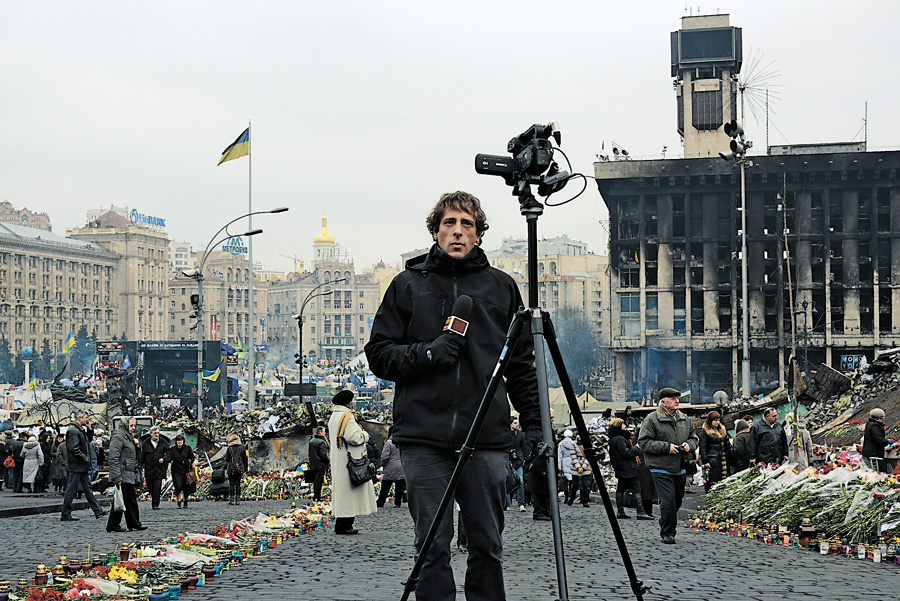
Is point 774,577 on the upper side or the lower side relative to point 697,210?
lower

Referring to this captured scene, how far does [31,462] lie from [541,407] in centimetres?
2443

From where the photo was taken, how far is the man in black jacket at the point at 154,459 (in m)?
20.1

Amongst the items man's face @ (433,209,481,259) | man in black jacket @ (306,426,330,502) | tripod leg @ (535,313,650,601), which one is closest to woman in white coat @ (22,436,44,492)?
man in black jacket @ (306,426,330,502)

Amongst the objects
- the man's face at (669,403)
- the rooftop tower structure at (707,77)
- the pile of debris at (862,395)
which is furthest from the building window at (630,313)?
the man's face at (669,403)

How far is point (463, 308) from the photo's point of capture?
5.00 m

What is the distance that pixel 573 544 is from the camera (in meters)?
11.6

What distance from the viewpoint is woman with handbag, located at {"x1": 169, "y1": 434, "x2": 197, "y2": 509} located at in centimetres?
2178

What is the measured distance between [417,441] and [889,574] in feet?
18.4

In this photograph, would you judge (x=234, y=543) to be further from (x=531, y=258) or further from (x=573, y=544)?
(x=531, y=258)

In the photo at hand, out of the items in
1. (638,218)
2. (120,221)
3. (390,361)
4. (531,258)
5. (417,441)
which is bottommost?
(417,441)

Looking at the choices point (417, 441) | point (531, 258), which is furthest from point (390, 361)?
point (531, 258)

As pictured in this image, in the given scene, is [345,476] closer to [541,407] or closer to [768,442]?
[541,407]

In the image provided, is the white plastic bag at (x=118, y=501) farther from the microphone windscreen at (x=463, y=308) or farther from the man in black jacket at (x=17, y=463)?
the man in black jacket at (x=17, y=463)

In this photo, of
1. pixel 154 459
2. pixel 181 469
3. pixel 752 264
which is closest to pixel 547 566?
pixel 154 459
